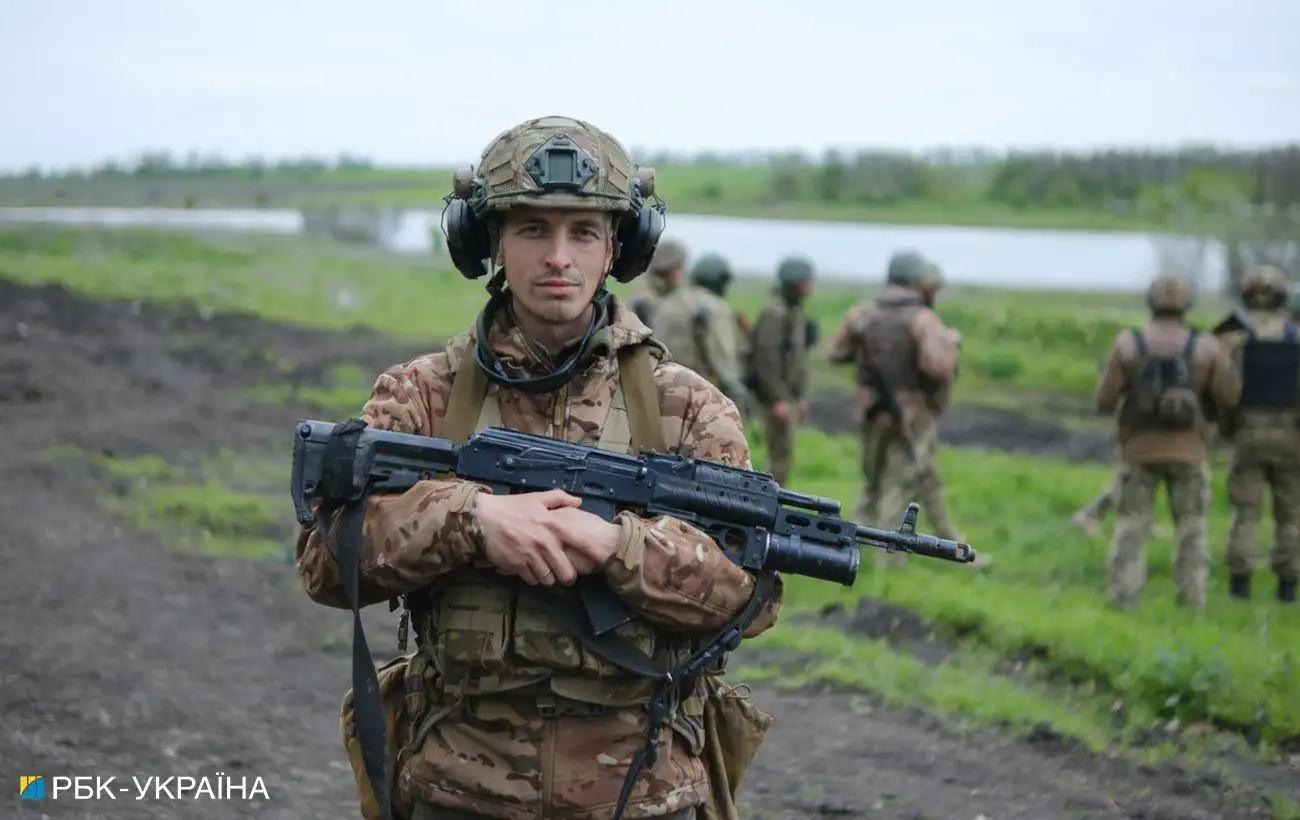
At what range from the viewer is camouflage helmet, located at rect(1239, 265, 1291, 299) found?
10.6 m

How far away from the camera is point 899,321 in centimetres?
1075

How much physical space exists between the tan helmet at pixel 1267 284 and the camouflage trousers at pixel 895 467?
249 centimetres

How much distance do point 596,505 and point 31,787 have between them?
371 centimetres

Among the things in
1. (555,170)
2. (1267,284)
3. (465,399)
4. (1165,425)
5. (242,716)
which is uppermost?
(555,170)

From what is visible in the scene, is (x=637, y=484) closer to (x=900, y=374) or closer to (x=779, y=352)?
(x=900, y=374)

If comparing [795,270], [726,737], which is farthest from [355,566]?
[795,270]

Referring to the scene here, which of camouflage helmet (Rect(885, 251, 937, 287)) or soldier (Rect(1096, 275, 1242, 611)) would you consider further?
camouflage helmet (Rect(885, 251, 937, 287))

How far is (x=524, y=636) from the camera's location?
10.3ft

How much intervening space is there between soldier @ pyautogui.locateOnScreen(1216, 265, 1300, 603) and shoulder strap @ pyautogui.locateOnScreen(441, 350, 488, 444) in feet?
27.4

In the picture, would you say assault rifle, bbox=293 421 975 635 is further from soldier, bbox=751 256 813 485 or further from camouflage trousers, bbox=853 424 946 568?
soldier, bbox=751 256 813 485

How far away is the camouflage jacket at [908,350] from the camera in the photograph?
10641mm

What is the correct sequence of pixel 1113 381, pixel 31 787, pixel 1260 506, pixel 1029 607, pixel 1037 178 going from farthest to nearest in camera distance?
pixel 1037 178
pixel 1260 506
pixel 1113 381
pixel 1029 607
pixel 31 787

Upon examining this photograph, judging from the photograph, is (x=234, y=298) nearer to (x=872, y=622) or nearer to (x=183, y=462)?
(x=183, y=462)

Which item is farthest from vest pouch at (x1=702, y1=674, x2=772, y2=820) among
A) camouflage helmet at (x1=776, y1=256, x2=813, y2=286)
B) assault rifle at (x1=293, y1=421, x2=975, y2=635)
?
camouflage helmet at (x1=776, y1=256, x2=813, y2=286)
